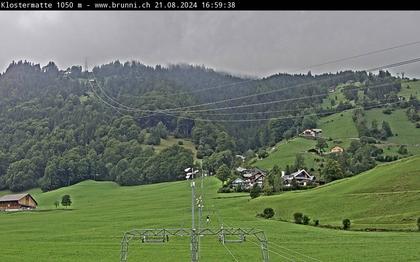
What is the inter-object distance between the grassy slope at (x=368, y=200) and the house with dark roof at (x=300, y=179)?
17112 mm

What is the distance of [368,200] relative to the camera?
7412 cm

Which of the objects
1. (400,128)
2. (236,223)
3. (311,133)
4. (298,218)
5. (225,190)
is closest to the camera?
(236,223)

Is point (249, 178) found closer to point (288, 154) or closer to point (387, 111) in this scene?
point (288, 154)

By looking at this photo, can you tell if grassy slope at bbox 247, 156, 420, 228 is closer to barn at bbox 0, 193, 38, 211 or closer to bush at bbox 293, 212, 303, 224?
bush at bbox 293, 212, 303, 224

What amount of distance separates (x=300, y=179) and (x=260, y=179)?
9587 mm

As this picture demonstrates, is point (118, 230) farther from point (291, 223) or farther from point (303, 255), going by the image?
point (303, 255)

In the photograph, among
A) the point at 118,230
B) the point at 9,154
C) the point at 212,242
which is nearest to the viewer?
the point at 212,242

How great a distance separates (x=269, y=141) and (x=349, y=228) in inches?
5349

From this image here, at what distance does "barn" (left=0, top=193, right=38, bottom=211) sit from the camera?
115 meters

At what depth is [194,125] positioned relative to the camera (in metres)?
193

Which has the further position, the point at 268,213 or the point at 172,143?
the point at 172,143

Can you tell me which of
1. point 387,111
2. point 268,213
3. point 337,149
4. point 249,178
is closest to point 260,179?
point 249,178

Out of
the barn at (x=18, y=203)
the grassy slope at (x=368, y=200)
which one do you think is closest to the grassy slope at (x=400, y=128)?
the grassy slope at (x=368, y=200)

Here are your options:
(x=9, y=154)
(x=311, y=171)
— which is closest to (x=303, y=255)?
(x=311, y=171)
